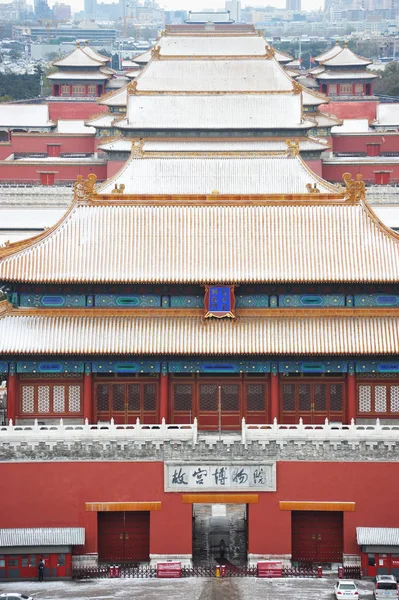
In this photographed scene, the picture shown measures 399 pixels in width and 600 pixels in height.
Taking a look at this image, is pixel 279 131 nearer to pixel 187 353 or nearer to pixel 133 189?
pixel 133 189

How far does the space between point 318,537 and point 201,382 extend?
5209 mm

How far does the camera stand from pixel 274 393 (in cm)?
4278

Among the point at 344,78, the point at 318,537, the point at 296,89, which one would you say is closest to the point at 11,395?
the point at 318,537

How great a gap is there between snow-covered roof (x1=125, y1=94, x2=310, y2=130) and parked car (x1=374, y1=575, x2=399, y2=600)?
32776mm

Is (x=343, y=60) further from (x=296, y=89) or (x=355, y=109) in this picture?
(x=296, y=89)

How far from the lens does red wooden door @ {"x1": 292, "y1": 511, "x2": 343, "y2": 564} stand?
41594 millimetres

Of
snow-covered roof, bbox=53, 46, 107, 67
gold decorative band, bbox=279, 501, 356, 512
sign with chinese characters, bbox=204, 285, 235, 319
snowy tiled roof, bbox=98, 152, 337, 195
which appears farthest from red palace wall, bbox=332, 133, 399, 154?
gold decorative band, bbox=279, 501, 356, 512

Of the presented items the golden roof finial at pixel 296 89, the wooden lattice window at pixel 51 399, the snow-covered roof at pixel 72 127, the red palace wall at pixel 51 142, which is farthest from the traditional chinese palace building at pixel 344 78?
the wooden lattice window at pixel 51 399

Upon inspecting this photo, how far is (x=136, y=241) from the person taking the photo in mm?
43469

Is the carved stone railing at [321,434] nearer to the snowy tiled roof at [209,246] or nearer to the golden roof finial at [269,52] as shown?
the snowy tiled roof at [209,246]

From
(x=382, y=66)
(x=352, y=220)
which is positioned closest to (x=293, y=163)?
(x=352, y=220)

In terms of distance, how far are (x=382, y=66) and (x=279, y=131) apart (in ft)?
399

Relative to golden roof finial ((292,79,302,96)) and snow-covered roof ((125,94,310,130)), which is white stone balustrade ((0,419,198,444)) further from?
golden roof finial ((292,79,302,96))

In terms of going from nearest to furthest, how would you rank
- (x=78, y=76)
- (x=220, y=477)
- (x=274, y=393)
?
(x=220, y=477), (x=274, y=393), (x=78, y=76)
